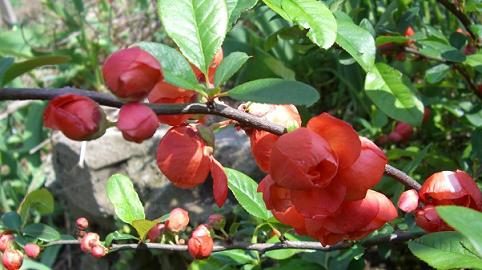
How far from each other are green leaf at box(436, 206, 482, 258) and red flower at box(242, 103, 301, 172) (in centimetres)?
24

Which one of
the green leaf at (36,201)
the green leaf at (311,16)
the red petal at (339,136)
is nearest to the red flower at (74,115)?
the red petal at (339,136)

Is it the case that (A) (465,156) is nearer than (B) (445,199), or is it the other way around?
(B) (445,199)

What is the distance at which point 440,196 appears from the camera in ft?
2.73

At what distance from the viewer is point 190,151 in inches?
27.7

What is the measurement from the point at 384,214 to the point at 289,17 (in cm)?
30

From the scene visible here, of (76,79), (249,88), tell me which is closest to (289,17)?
(249,88)

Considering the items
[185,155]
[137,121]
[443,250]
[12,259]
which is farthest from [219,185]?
[12,259]

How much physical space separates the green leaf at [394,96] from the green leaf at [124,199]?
498 mm

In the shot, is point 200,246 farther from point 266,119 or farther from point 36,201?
point 36,201

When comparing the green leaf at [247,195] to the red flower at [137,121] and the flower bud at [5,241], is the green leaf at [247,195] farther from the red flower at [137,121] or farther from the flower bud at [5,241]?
the red flower at [137,121]

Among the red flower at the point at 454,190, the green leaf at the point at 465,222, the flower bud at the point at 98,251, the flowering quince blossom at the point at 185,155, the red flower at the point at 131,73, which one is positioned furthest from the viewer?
the flower bud at the point at 98,251

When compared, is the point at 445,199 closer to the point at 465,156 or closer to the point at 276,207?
the point at 276,207

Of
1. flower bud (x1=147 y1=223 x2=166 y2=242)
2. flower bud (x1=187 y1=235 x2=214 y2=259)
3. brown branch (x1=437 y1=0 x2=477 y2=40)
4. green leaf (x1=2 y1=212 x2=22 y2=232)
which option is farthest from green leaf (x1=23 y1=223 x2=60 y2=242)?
brown branch (x1=437 y1=0 x2=477 y2=40)

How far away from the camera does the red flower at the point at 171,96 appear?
0.73 meters
